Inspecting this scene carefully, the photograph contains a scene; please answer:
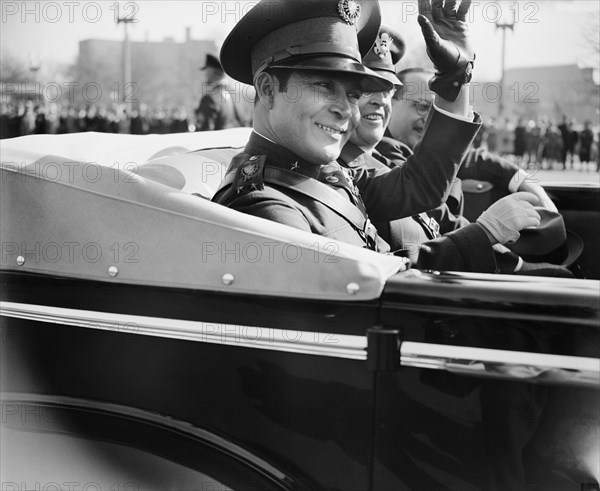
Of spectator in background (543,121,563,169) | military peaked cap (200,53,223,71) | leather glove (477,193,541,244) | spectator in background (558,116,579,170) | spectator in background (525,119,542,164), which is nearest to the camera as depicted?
leather glove (477,193,541,244)

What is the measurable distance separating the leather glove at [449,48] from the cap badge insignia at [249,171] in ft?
1.81

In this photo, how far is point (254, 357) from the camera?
4.63 feet

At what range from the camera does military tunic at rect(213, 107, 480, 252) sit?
5.95ft

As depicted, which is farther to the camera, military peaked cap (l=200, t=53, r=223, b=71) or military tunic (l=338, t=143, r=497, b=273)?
military peaked cap (l=200, t=53, r=223, b=71)

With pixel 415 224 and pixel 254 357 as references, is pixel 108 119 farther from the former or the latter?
pixel 254 357

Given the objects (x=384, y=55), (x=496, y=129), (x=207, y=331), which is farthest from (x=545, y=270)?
(x=496, y=129)

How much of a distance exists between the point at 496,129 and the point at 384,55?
23576mm

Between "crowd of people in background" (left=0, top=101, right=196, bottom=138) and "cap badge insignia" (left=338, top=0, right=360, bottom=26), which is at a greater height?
"cap badge insignia" (left=338, top=0, right=360, bottom=26)

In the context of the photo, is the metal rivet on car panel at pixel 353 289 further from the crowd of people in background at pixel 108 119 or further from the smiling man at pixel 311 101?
the crowd of people in background at pixel 108 119

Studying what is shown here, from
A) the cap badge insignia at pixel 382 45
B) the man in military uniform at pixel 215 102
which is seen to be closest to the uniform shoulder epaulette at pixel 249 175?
the cap badge insignia at pixel 382 45

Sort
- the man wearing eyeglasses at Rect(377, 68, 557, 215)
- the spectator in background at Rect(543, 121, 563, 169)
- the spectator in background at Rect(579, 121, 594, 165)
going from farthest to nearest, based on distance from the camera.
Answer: the spectator in background at Rect(543, 121, 563, 169), the spectator in background at Rect(579, 121, 594, 165), the man wearing eyeglasses at Rect(377, 68, 557, 215)

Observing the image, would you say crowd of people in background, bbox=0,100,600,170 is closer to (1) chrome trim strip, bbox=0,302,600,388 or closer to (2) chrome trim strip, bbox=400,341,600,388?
(1) chrome trim strip, bbox=0,302,600,388

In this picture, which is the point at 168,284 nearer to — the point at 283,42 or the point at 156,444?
the point at 156,444

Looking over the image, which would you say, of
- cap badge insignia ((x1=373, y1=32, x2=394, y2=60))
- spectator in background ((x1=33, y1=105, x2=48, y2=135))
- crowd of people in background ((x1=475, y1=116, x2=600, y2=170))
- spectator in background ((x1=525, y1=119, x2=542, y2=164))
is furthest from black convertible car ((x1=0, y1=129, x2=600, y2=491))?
spectator in background ((x1=525, y1=119, x2=542, y2=164))
